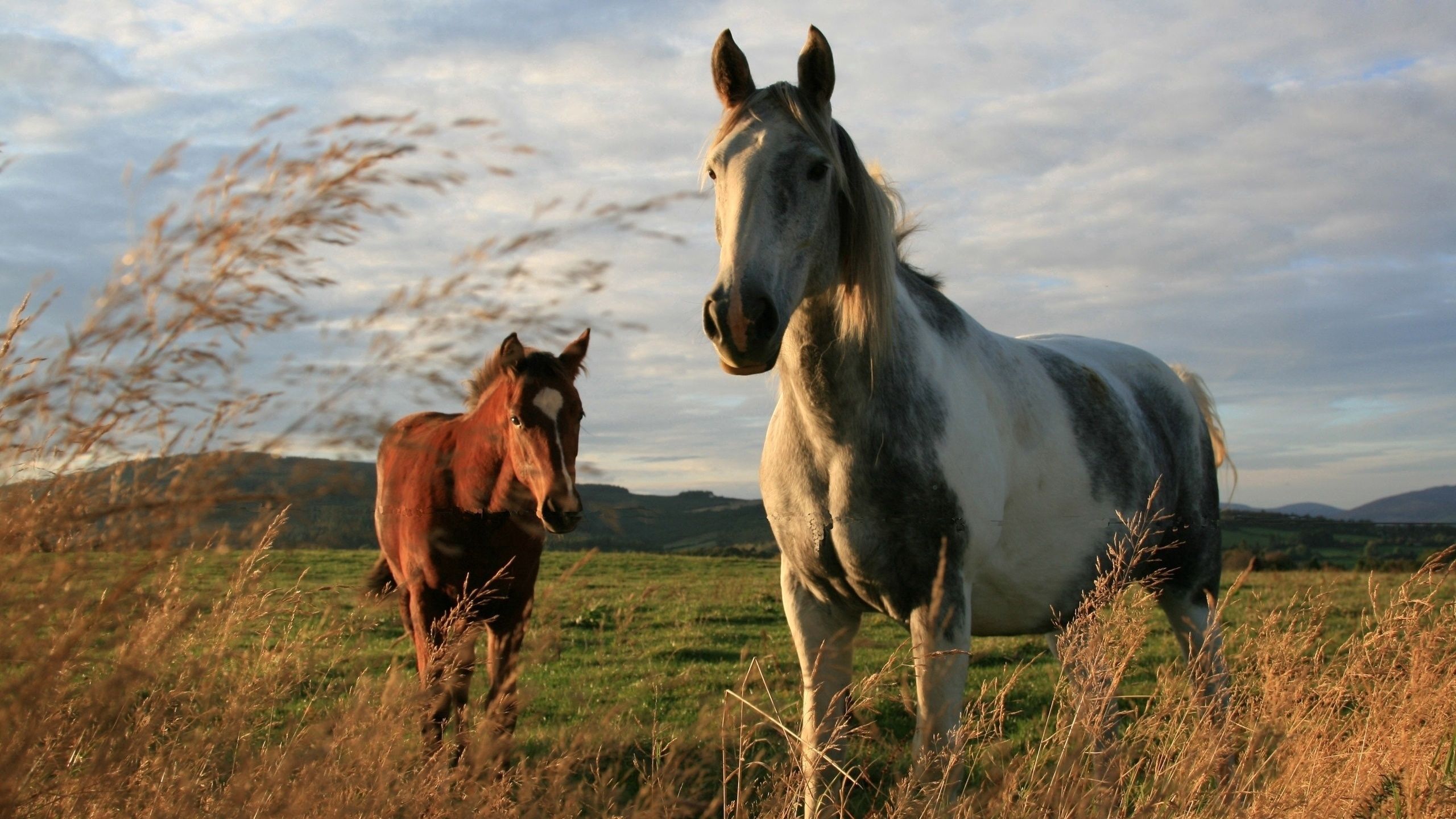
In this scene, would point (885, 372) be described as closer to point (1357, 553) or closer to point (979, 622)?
point (979, 622)

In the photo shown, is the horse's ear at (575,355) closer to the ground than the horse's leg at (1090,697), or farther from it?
farther from it

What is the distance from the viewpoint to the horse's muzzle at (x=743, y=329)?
2645 millimetres

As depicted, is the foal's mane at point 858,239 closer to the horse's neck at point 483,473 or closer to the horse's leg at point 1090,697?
the horse's leg at point 1090,697

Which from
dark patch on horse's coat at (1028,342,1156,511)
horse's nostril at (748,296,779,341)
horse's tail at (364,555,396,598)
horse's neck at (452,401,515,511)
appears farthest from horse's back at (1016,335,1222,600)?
horse's tail at (364,555,396,598)

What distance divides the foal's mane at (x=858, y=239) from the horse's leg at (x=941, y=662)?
893 mm

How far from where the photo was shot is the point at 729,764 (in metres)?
5.14

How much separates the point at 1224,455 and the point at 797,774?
4501 millimetres

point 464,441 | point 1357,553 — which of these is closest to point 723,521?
point 1357,553

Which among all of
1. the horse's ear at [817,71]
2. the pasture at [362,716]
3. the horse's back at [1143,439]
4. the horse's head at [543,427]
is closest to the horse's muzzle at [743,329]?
the pasture at [362,716]

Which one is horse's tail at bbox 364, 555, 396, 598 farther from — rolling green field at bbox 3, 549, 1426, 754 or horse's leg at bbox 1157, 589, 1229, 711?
horse's leg at bbox 1157, 589, 1229, 711

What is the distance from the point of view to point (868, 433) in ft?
10.8

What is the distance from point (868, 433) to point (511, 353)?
2757 millimetres

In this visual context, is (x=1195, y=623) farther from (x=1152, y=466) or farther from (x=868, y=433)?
(x=868, y=433)

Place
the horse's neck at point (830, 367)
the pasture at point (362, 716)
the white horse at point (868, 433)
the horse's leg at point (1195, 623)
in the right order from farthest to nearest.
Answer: the horse's leg at point (1195, 623) → the horse's neck at point (830, 367) → the white horse at point (868, 433) → the pasture at point (362, 716)
